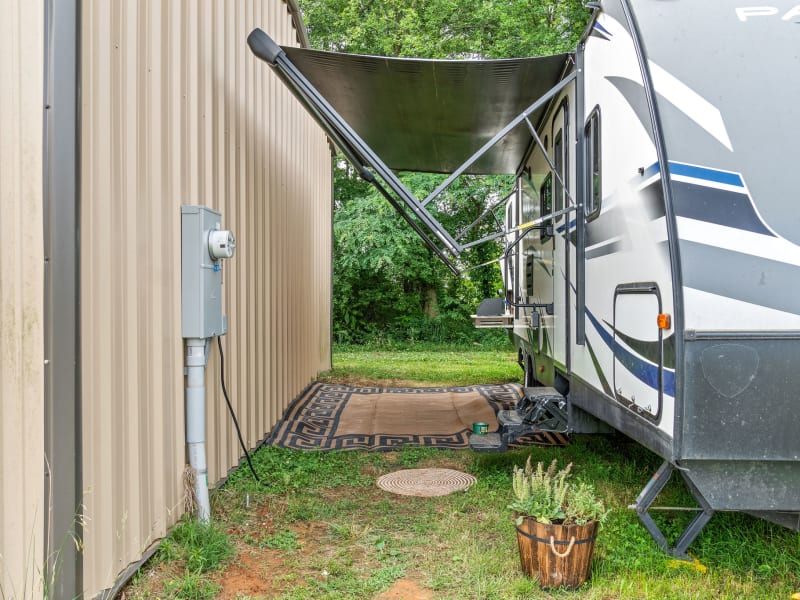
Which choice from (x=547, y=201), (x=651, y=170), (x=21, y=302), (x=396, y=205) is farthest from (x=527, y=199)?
(x=21, y=302)

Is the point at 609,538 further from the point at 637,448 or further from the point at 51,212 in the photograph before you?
the point at 51,212

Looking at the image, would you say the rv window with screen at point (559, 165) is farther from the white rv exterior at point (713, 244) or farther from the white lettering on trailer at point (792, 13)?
the white lettering on trailer at point (792, 13)

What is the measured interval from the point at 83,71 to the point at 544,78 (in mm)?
2963

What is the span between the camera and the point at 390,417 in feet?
22.5

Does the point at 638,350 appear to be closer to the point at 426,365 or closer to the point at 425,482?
the point at 425,482

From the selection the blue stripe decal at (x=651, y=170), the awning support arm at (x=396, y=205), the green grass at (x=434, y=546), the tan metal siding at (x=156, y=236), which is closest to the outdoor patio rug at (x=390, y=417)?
the tan metal siding at (x=156, y=236)

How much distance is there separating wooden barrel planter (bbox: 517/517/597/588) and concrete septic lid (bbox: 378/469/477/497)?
1471mm

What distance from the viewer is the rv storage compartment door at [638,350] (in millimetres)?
2740

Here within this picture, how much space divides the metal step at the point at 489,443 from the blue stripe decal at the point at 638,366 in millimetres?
1217

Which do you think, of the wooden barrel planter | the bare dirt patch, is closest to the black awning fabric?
the wooden barrel planter

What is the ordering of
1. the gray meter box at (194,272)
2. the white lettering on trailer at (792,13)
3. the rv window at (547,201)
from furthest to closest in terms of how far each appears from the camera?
the rv window at (547,201)
the gray meter box at (194,272)
the white lettering on trailer at (792,13)

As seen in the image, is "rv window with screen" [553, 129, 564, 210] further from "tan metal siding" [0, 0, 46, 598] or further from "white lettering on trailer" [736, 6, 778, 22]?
"tan metal siding" [0, 0, 46, 598]

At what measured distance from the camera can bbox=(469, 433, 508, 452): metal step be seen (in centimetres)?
434

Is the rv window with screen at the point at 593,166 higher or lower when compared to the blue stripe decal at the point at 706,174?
higher
